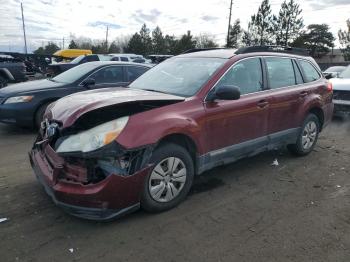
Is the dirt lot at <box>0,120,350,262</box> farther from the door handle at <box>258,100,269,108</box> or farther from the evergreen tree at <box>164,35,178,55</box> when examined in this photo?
the evergreen tree at <box>164,35,178,55</box>

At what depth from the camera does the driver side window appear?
15.7ft

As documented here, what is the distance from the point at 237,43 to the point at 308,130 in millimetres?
54661

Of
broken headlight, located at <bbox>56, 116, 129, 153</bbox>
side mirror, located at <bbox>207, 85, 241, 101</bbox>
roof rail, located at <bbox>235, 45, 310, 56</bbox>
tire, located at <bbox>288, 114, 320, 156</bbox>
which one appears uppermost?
roof rail, located at <bbox>235, 45, 310, 56</bbox>

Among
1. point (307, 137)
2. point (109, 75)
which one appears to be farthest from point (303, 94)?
point (109, 75)

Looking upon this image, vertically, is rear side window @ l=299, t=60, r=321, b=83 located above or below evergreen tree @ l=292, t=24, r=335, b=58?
below

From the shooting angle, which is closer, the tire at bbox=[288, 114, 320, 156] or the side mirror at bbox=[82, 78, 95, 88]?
the tire at bbox=[288, 114, 320, 156]

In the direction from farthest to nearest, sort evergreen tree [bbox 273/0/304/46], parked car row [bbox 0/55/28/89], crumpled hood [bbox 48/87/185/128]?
evergreen tree [bbox 273/0/304/46] < parked car row [bbox 0/55/28/89] < crumpled hood [bbox 48/87/185/128]

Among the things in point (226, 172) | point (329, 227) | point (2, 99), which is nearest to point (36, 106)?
point (2, 99)

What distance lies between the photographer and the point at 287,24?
186ft

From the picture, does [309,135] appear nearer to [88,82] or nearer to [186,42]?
[88,82]

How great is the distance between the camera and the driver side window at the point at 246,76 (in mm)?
4782

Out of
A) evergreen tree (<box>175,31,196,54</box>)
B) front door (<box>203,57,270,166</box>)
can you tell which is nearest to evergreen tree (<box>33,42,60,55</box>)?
evergreen tree (<box>175,31,196,54</box>)

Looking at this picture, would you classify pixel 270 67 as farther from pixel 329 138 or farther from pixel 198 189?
pixel 329 138

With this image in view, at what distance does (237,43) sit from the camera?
5866 cm
